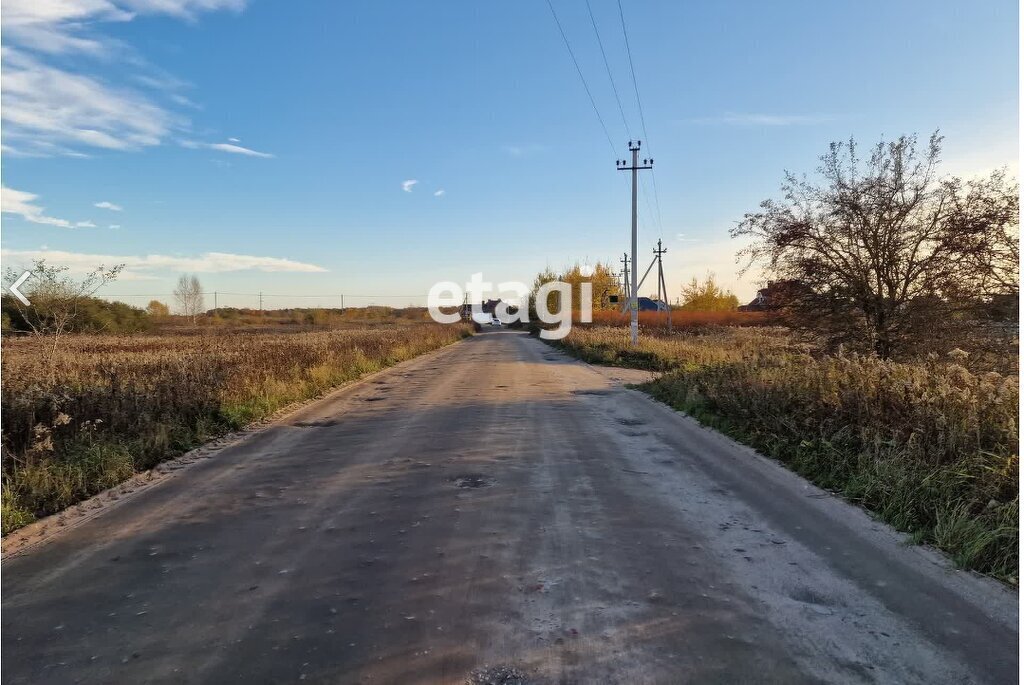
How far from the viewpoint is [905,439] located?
593 cm

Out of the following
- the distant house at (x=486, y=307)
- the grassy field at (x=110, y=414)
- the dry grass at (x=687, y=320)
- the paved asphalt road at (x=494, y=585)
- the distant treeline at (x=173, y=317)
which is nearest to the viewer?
the paved asphalt road at (x=494, y=585)

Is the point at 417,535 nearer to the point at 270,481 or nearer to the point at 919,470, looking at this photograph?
the point at 270,481

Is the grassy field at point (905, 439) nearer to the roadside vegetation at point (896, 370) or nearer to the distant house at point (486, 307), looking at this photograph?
the roadside vegetation at point (896, 370)

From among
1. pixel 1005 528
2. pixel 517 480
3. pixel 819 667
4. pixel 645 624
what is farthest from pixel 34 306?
pixel 1005 528

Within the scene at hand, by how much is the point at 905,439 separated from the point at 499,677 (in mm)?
5159

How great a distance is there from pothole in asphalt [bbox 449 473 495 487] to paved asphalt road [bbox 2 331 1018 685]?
4 cm

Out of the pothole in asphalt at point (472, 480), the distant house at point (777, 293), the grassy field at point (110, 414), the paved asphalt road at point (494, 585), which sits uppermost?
the distant house at point (777, 293)

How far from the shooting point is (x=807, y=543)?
435 cm

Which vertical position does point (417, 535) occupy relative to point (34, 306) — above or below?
below

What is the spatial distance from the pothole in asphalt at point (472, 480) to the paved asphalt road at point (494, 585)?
4 centimetres

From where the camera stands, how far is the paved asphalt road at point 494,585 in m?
2.84

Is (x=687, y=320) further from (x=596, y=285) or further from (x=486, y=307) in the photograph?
(x=486, y=307)

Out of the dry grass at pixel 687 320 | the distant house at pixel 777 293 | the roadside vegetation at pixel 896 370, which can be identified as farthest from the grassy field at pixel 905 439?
the dry grass at pixel 687 320

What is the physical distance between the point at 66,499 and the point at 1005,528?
7.63m
